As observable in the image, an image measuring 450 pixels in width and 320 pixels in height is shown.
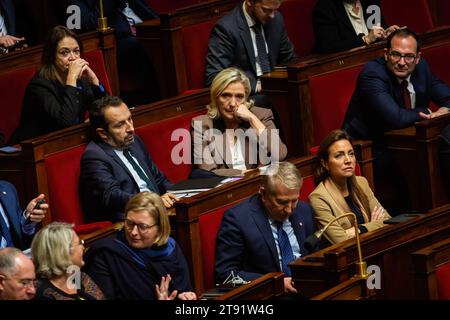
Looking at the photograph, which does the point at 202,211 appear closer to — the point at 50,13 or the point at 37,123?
the point at 37,123

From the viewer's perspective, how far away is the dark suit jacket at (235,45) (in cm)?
288

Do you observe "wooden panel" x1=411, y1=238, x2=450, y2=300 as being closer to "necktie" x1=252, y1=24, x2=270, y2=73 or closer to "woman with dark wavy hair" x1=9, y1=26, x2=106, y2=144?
"woman with dark wavy hair" x1=9, y1=26, x2=106, y2=144

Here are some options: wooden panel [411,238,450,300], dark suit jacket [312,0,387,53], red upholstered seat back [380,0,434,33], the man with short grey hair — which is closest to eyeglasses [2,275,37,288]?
the man with short grey hair

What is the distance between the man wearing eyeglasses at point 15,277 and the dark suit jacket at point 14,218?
358mm

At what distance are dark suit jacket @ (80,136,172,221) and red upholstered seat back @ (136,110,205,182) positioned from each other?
0.16m

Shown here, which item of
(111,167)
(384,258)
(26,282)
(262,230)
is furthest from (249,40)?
(26,282)

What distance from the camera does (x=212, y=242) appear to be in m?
2.29

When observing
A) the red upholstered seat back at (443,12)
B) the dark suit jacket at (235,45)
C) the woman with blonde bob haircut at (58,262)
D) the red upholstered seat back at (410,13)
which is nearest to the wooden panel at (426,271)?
the woman with blonde bob haircut at (58,262)

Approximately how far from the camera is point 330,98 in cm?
281

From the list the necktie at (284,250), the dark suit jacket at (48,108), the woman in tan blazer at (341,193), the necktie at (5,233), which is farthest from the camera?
the dark suit jacket at (48,108)

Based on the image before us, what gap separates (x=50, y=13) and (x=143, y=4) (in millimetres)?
236

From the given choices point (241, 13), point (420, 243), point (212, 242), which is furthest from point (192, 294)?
point (241, 13)

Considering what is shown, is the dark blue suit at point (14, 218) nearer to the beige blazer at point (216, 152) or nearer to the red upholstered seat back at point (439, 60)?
the beige blazer at point (216, 152)

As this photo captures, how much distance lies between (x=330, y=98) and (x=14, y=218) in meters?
0.88
